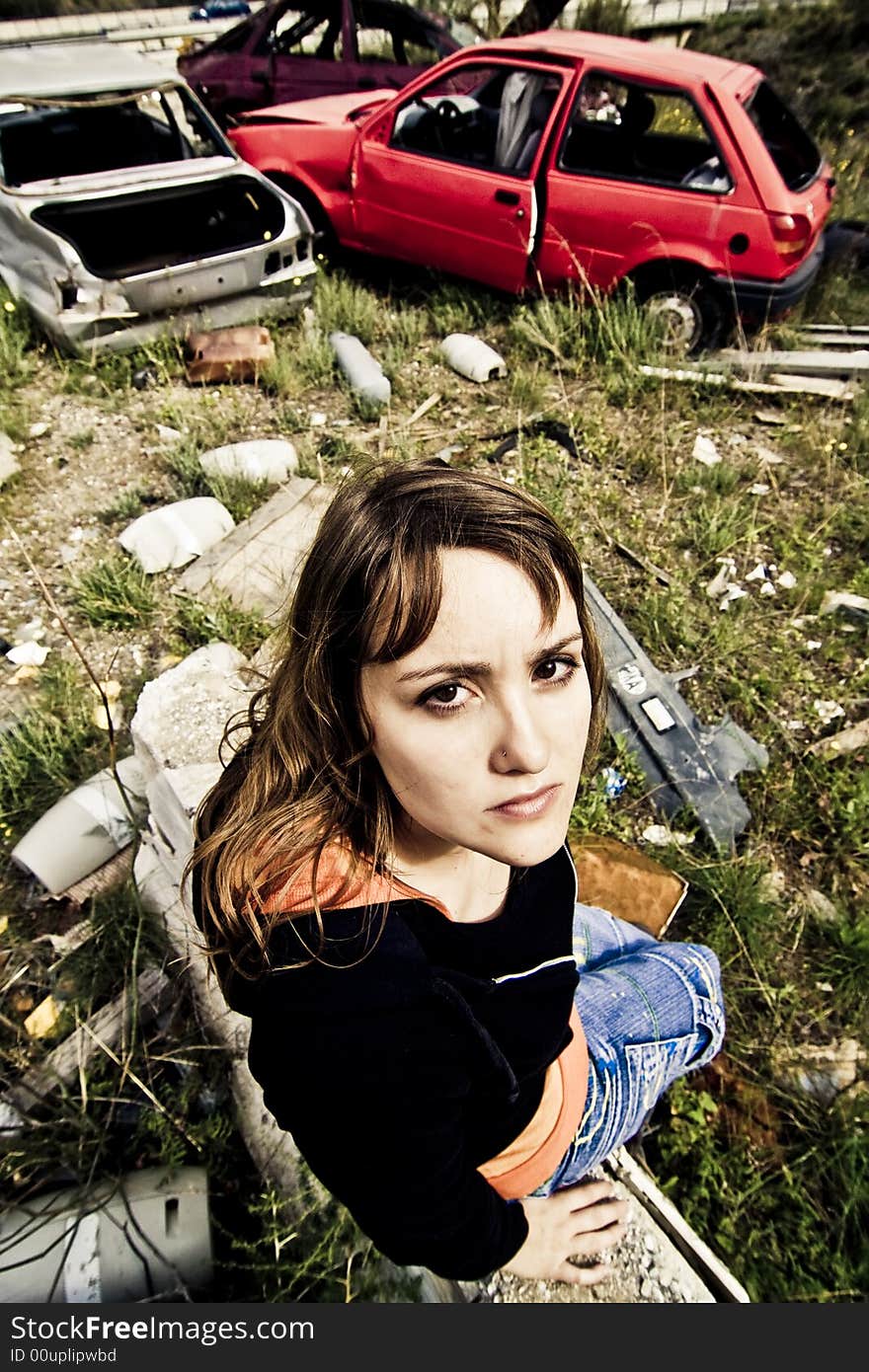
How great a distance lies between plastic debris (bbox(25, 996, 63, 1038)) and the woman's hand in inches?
58.4

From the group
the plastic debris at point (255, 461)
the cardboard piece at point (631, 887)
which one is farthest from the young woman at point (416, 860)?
the plastic debris at point (255, 461)

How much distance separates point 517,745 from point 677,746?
6.40ft

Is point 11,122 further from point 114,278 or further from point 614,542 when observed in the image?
point 614,542

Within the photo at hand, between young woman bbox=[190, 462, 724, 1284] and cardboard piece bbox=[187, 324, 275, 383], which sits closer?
young woman bbox=[190, 462, 724, 1284]

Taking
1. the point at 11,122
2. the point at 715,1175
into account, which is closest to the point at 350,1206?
the point at 715,1175

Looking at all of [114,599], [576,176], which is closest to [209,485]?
Answer: [114,599]

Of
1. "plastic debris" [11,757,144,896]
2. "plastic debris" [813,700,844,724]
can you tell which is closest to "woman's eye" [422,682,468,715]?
"plastic debris" [11,757,144,896]

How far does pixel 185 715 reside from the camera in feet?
7.57

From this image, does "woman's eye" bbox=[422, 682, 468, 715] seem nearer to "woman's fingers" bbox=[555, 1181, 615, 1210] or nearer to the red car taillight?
"woman's fingers" bbox=[555, 1181, 615, 1210]

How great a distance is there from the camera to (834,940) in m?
2.49

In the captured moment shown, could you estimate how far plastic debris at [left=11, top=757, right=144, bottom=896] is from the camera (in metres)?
2.47

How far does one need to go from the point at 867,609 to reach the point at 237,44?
710cm

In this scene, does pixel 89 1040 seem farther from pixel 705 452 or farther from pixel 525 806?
pixel 705 452

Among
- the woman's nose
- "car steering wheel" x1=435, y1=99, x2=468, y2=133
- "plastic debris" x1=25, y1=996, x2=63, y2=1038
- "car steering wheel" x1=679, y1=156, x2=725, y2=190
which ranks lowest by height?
"plastic debris" x1=25, y1=996, x2=63, y2=1038
